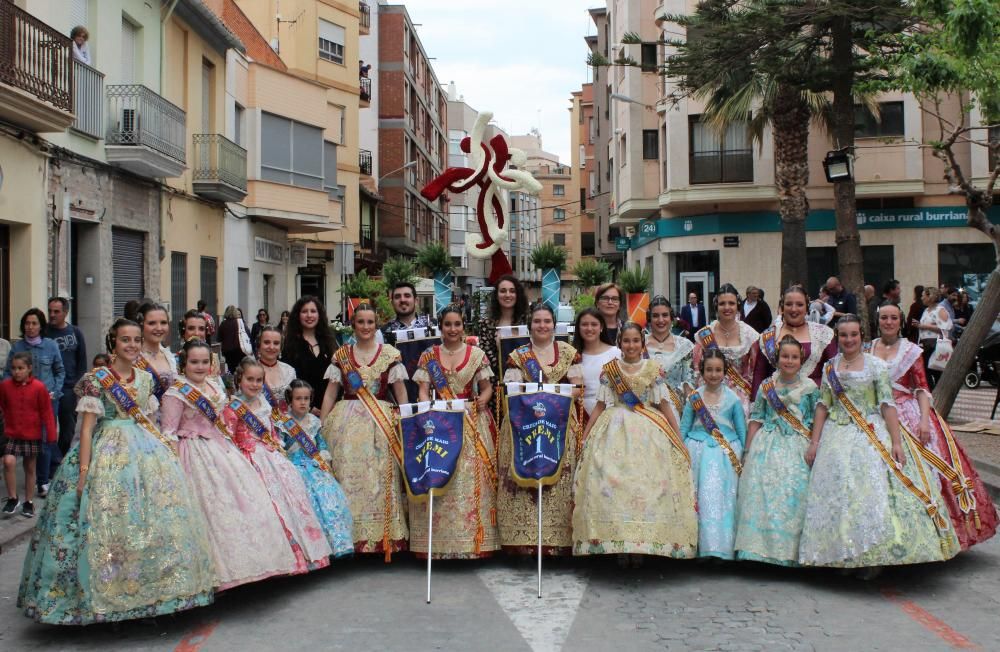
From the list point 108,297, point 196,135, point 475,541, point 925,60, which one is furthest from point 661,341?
point 196,135

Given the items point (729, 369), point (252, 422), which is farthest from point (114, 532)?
point (729, 369)

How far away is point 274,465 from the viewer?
6504 millimetres

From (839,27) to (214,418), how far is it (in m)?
15.5

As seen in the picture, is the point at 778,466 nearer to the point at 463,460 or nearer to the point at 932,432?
the point at 932,432

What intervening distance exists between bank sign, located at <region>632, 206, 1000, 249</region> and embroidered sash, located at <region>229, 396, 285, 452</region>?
24.2m

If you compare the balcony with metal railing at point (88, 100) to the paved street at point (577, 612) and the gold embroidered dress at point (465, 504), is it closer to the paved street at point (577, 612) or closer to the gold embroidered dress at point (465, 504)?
the paved street at point (577, 612)

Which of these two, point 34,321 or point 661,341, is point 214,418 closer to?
point 661,341

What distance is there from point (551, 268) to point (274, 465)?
4.31 meters

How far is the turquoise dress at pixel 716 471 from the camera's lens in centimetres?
667

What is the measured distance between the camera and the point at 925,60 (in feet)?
36.1

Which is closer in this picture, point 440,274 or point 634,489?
point 634,489

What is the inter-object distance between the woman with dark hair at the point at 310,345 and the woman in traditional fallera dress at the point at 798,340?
330cm

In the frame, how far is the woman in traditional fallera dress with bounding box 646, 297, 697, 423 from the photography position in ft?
24.9

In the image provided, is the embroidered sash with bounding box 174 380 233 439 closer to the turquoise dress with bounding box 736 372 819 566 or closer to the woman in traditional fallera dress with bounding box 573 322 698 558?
the woman in traditional fallera dress with bounding box 573 322 698 558
